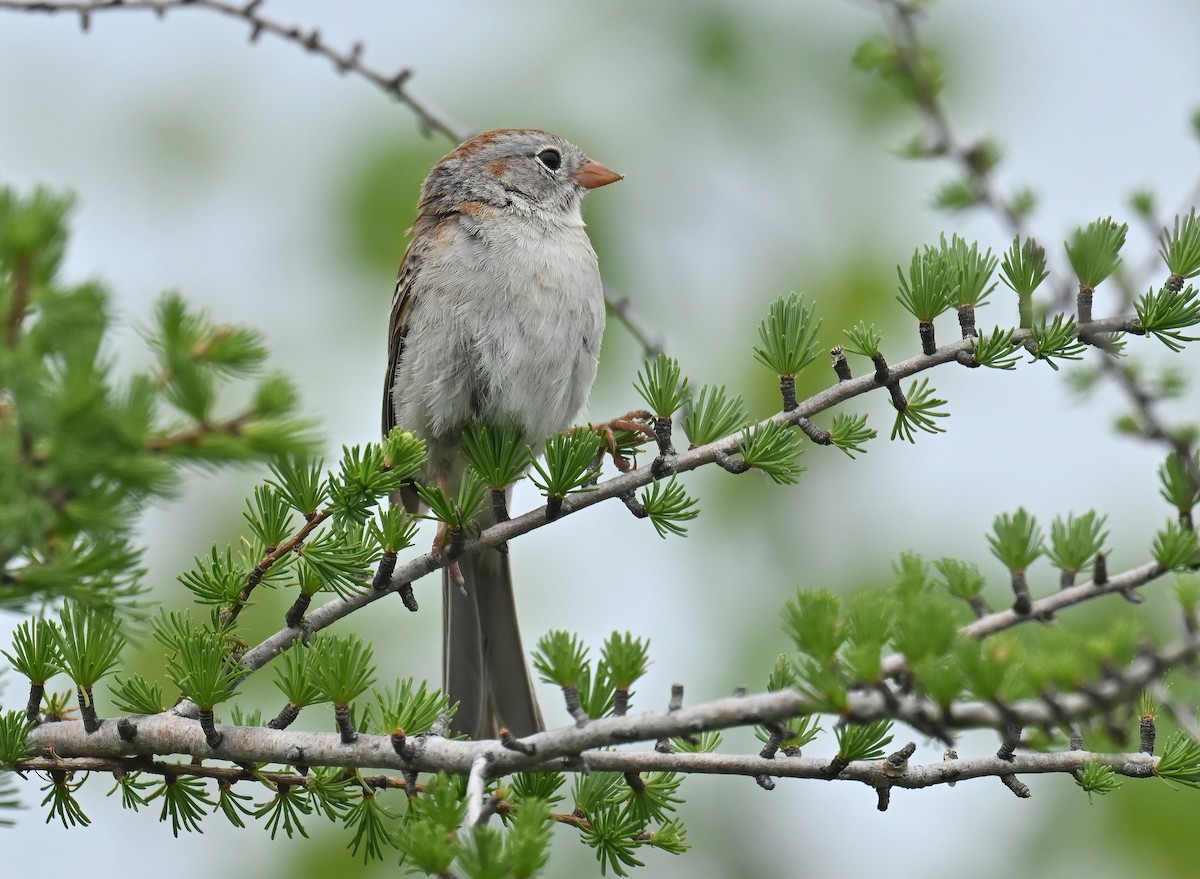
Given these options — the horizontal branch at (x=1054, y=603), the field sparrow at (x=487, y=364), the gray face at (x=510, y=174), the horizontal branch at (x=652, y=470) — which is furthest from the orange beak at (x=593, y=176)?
the horizontal branch at (x=1054, y=603)

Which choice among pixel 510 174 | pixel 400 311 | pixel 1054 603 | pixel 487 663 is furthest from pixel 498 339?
pixel 1054 603

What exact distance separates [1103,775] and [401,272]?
376 centimetres

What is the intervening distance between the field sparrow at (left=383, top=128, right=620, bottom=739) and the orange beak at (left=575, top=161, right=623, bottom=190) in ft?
2.72

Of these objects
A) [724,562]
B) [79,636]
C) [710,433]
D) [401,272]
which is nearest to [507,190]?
[401,272]

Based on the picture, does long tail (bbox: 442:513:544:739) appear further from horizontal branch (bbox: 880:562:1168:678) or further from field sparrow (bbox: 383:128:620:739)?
horizontal branch (bbox: 880:562:1168:678)

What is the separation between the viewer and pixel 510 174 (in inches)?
233

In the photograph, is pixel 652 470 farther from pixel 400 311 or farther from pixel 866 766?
pixel 400 311

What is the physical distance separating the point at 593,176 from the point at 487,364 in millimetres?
1876

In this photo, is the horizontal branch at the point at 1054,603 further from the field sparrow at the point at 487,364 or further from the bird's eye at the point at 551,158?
the bird's eye at the point at 551,158

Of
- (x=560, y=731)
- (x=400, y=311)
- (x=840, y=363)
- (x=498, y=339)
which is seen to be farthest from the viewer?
(x=400, y=311)

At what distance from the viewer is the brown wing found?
5230 mm

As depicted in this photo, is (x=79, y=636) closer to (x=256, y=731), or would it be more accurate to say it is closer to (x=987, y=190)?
(x=256, y=731)

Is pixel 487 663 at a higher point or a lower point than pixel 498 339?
lower

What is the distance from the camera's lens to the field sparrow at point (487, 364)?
4.66 m
